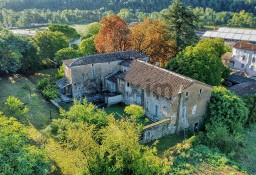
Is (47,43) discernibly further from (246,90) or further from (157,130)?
(246,90)

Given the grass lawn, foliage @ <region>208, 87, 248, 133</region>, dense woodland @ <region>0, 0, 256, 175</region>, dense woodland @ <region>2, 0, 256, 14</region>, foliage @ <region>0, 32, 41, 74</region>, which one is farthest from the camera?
dense woodland @ <region>2, 0, 256, 14</region>

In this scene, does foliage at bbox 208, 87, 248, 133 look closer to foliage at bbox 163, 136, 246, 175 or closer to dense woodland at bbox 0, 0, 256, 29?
foliage at bbox 163, 136, 246, 175

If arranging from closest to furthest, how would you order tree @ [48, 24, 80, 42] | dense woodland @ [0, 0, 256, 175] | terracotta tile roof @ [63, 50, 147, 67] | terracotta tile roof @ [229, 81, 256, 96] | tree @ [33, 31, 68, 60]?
dense woodland @ [0, 0, 256, 175] < terracotta tile roof @ [63, 50, 147, 67] < terracotta tile roof @ [229, 81, 256, 96] < tree @ [33, 31, 68, 60] < tree @ [48, 24, 80, 42]

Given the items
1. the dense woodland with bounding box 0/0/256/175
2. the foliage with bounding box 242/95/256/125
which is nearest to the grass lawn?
the dense woodland with bounding box 0/0/256/175

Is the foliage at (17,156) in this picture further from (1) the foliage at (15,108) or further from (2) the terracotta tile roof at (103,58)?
(2) the terracotta tile roof at (103,58)

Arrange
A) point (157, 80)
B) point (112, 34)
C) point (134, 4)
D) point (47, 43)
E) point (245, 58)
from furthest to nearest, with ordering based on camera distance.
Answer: point (134, 4) < point (245, 58) < point (47, 43) < point (112, 34) < point (157, 80)

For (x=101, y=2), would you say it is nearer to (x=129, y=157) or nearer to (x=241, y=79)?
(x=241, y=79)

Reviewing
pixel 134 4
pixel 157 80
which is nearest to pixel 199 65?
pixel 157 80

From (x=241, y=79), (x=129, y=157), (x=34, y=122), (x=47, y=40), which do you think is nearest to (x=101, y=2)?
(x=47, y=40)
